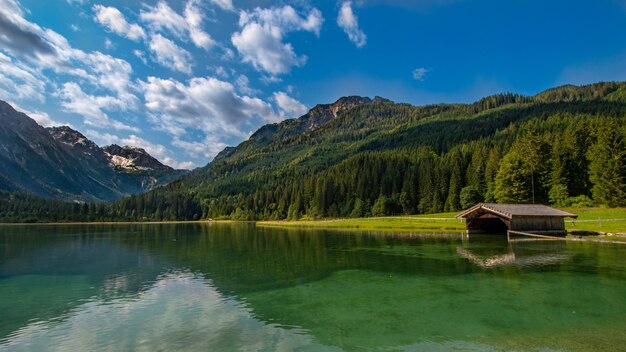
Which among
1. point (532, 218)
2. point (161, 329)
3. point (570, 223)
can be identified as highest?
point (532, 218)

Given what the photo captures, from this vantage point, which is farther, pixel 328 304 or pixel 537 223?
pixel 537 223

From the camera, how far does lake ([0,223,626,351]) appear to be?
1700 cm

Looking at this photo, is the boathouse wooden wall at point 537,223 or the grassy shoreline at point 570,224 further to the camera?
the boathouse wooden wall at point 537,223

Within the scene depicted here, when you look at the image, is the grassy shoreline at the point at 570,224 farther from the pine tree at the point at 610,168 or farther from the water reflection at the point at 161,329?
the water reflection at the point at 161,329

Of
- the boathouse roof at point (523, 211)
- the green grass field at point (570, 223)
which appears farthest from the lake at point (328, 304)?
the green grass field at point (570, 223)

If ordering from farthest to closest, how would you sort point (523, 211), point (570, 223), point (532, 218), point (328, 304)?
point (570, 223) → point (532, 218) → point (523, 211) → point (328, 304)

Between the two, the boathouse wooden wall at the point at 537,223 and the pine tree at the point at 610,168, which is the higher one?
the pine tree at the point at 610,168

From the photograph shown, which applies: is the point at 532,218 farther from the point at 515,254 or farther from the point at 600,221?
the point at 515,254

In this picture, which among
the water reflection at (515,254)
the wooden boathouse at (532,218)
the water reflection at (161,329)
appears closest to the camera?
the water reflection at (161,329)

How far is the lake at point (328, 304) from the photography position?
17000mm

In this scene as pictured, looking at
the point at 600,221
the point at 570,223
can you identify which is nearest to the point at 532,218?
the point at 600,221

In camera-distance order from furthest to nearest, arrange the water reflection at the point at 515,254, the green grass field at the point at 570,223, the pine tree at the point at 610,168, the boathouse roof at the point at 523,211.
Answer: the pine tree at the point at 610,168
the boathouse roof at the point at 523,211
the green grass field at the point at 570,223
the water reflection at the point at 515,254

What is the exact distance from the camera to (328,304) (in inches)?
941

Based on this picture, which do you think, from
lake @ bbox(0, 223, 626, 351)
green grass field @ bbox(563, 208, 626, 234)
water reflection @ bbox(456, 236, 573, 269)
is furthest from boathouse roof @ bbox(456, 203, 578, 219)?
lake @ bbox(0, 223, 626, 351)
